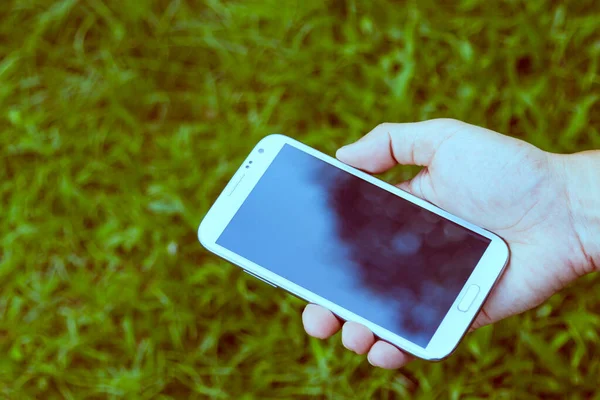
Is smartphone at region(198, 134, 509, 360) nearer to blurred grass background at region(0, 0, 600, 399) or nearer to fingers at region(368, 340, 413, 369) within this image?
fingers at region(368, 340, 413, 369)

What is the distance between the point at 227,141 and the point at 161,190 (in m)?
0.27

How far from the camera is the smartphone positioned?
4.68 ft

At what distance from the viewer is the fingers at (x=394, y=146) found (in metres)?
1.59

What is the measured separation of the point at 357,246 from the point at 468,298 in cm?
29

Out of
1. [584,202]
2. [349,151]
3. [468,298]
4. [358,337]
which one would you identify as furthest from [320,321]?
[584,202]

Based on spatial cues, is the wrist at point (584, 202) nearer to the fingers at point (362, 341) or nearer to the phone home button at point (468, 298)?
the phone home button at point (468, 298)

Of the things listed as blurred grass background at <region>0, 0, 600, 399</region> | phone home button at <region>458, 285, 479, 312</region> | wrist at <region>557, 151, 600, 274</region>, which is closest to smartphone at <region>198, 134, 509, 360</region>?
phone home button at <region>458, 285, 479, 312</region>

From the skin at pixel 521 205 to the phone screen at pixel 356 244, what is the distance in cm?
9

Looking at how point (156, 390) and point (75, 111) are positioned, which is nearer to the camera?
point (156, 390)

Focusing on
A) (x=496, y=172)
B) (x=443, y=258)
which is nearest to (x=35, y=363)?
(x=443, y=258)

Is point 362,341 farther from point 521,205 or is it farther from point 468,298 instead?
point 521,205

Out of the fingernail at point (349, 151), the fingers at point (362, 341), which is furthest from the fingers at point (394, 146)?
the fingers at point (362, 341)

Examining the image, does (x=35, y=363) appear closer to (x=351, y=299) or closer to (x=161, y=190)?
(x=161, y=190)

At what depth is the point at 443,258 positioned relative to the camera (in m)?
1.48
